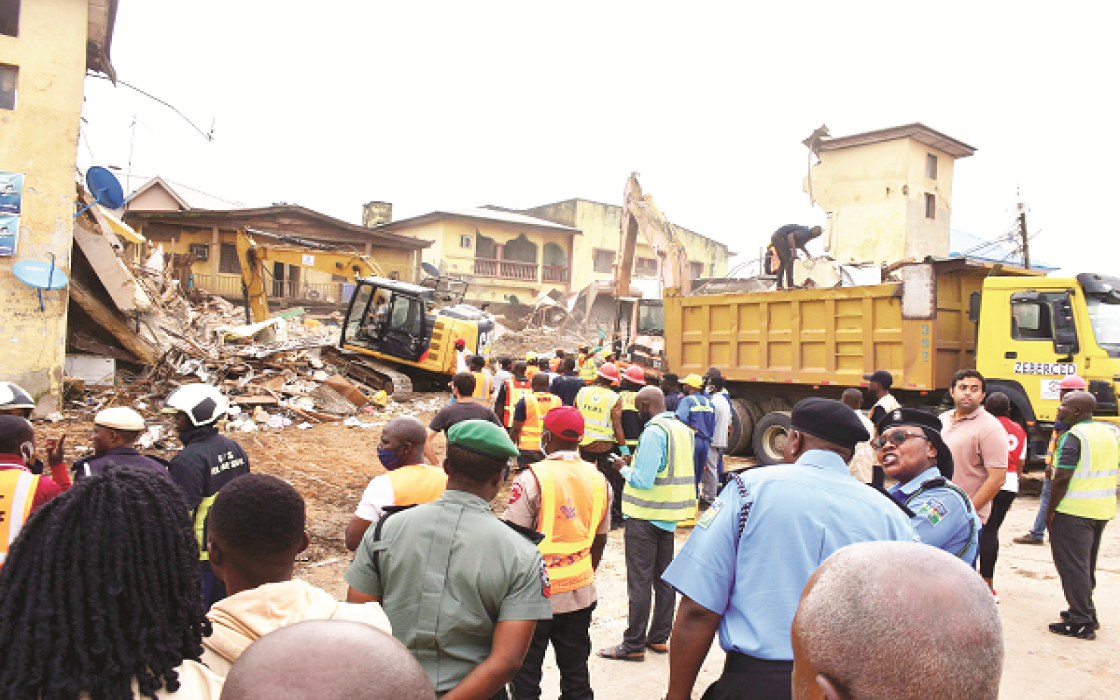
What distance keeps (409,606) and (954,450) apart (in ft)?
13.3

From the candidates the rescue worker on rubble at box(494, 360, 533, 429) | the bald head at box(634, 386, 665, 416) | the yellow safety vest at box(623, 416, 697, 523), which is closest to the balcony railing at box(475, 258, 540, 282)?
the rescue worker on rubble at box(494, 360, 533, 429)

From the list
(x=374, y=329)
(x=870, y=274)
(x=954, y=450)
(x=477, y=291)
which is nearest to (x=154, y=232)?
(x=477, y=291)

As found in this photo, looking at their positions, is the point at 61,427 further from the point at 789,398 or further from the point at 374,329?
the point at 789,398

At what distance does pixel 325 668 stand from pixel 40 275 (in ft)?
39.3

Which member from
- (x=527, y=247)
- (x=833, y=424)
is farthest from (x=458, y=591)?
(x=527, y=247)

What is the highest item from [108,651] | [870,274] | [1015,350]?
[870,274]

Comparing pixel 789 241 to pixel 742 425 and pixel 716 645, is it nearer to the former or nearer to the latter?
pixel 742 425

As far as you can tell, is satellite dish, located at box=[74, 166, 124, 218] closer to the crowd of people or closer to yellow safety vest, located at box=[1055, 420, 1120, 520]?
the crowd of people

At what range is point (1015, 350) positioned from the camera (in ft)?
29.4

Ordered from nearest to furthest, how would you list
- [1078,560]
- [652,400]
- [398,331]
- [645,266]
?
[1078,560]
[652,400]
[398,331]
[645,266]

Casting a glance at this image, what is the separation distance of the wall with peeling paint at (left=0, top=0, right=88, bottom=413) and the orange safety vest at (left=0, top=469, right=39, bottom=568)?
9301mm

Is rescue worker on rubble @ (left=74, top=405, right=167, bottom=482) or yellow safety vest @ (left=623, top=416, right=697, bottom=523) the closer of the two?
rescue worker on rubble @ (left=74, top=405, right=167, bottom=482)

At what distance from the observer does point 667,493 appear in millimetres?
4812

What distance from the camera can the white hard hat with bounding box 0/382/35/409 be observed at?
408cm
